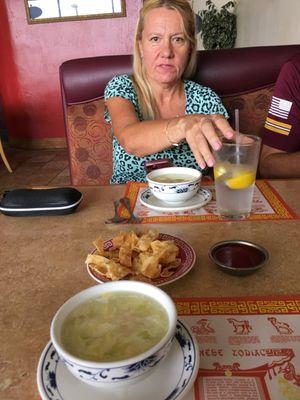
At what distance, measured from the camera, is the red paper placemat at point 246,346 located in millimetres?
453

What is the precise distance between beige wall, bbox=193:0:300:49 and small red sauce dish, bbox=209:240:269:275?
225 centimetres

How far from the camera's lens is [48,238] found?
2.82 feet

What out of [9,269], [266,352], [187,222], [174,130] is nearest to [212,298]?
[266,352]

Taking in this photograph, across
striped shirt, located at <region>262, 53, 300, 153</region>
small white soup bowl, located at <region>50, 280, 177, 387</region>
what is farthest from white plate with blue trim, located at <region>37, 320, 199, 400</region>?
striped shirt, located at <region>262, 53, 300, 153</region>

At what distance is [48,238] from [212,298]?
0.42m

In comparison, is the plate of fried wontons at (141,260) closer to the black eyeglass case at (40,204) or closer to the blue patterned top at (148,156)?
the black eyeglass case at (40,204)

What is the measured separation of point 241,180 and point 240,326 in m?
0.42

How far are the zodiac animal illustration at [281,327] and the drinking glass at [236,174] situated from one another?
370 millimetres

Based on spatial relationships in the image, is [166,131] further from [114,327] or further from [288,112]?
[114,327]

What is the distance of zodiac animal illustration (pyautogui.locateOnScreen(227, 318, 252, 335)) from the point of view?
547 mm

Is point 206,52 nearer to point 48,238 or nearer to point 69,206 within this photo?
point 69,206

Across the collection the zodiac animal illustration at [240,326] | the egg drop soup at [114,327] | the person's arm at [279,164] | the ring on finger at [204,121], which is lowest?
the person's arm at [279,164]

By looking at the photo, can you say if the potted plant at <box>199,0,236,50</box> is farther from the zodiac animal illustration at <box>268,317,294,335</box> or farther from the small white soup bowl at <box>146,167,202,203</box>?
the zodiac animal illustration at <box>268,317,294,335</box>

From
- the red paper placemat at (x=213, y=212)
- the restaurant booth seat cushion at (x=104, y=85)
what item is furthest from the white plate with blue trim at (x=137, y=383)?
the restaurant booth seat cushion at (x=104, y=85)
